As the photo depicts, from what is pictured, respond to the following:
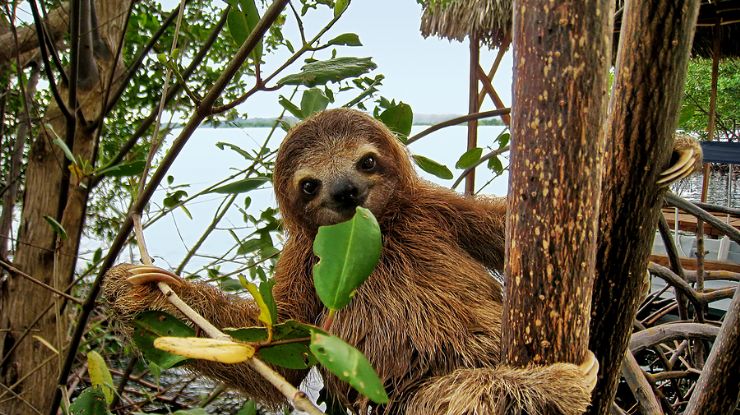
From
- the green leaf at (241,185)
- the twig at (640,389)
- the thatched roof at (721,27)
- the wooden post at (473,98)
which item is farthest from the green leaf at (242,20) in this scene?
the thatched roof at (721,27)

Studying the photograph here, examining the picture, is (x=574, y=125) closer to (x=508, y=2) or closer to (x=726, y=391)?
(x=726, y=391)

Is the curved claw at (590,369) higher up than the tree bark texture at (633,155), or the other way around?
the tree bark texture at (633,155)

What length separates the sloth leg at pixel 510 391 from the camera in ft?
3.71

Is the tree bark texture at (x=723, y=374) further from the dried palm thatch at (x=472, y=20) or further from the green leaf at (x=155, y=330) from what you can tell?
the dried palm thatch at (x=472, y=20)

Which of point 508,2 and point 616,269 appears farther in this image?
point 508,2

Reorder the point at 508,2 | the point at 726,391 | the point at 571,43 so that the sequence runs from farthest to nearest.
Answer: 1. the point at 508,2
2. the point at 726,391
3. the point at 571,43

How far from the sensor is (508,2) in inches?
231

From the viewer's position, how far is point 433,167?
6.59 feet

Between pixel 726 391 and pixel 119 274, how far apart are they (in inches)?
72.8

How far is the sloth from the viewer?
59.0 inches

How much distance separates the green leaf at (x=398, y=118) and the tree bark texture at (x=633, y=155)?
3.05 ft

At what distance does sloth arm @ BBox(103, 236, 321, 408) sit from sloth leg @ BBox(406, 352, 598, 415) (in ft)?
1.56

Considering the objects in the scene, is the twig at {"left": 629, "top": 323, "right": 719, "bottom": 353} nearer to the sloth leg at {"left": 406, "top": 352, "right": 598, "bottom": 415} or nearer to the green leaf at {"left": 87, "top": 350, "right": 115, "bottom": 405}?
the sloth leg at {"left": 406, "top": 352, "right": 598, "bottom": 415}

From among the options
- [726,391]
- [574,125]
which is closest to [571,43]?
[574,125]
